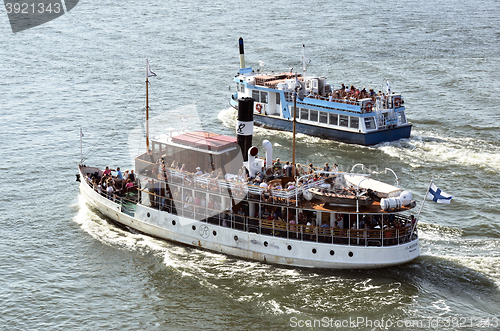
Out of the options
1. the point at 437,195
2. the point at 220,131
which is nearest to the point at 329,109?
the point at 220,131

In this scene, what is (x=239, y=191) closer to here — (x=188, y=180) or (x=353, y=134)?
(x=188, y=180)

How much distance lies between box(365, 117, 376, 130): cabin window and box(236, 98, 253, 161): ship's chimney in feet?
67.7

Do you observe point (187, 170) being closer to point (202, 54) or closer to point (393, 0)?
point (202, 54)

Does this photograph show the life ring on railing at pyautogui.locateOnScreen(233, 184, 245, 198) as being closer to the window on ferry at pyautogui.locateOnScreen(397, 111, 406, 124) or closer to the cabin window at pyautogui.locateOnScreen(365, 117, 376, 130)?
the cabin window at pyautogui.locateOnScreen(365, 117, 376, 130)

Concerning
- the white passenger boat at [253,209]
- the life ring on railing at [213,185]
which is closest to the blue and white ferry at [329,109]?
the white passenger boat at [253,209]

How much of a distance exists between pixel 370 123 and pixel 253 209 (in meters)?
23.3

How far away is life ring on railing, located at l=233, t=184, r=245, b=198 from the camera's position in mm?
32688

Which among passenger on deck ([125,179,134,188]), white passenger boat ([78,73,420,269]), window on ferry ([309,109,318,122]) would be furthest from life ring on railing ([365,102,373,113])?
passenger on deck ([125,179,134,188])

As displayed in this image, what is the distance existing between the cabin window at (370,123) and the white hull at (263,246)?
75.1 feet

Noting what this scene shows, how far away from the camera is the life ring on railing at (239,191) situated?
32.7 meters

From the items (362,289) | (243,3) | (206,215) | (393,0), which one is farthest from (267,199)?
(393,0)

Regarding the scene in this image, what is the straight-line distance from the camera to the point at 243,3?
113125 millimetres

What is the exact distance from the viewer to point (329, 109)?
54.3m

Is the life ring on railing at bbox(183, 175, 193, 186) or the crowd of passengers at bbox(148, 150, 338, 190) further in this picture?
the life ring on railing at bbox(183, 175, 193, 186)
